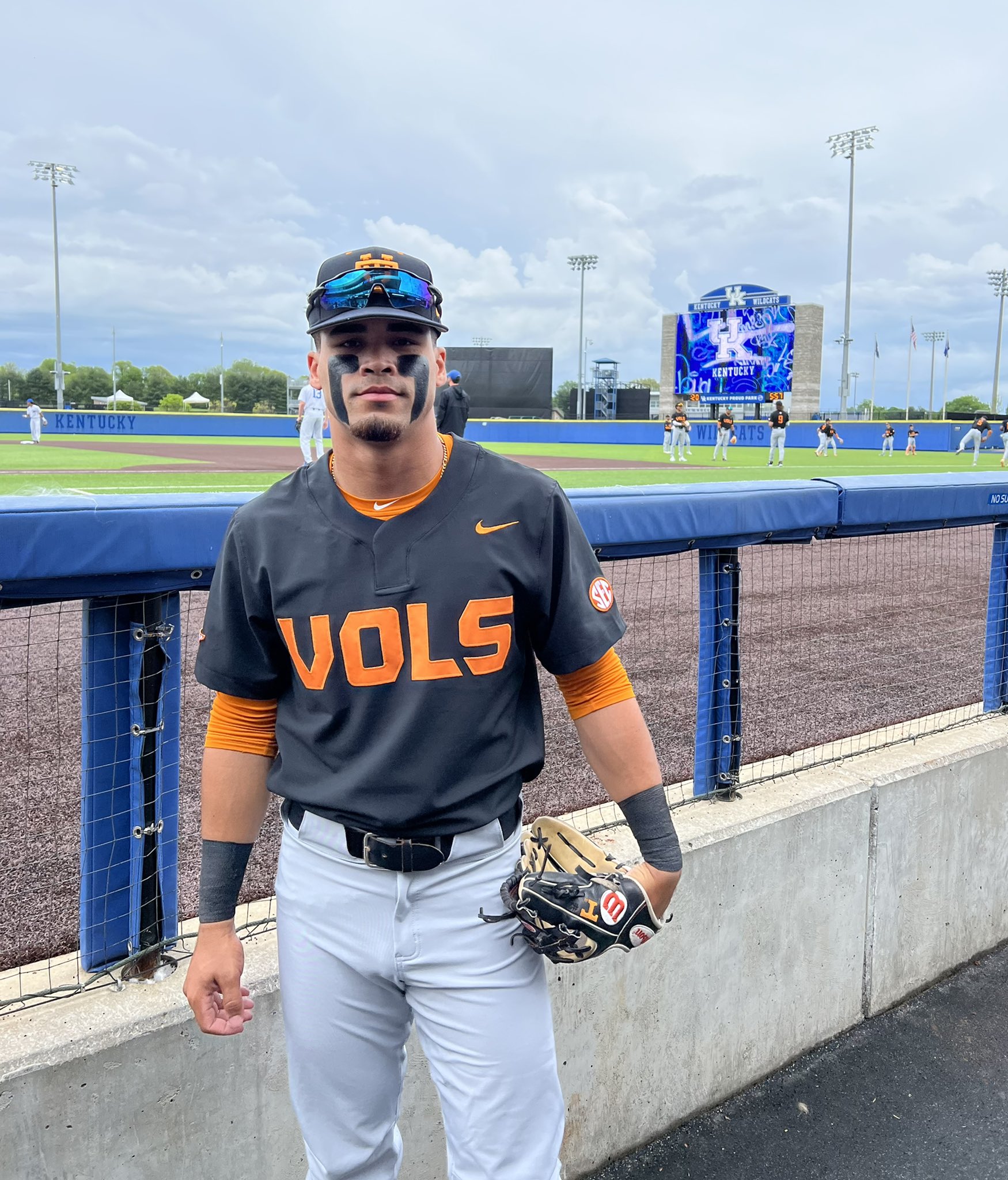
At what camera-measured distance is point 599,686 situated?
6.04ft

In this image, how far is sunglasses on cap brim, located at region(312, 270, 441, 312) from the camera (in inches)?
67.2

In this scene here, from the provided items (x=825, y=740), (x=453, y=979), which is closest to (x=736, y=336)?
(x=825, y=740)

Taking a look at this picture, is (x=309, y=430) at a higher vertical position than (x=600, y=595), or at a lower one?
higher

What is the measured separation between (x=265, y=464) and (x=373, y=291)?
86.2ft

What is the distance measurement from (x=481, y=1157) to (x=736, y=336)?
2119 inches

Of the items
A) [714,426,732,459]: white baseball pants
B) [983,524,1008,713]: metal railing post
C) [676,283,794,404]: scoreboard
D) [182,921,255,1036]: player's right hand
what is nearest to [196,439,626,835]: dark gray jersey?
[182,921,255,1036]: player's right hand

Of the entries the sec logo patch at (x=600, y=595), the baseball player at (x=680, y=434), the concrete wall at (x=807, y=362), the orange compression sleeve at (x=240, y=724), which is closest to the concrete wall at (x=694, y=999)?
the orange compression sleeve at (x=240, y=724)

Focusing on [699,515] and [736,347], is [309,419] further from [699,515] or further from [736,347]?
[736,347]

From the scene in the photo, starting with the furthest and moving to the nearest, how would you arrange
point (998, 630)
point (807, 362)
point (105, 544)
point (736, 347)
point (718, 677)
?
point (807, 362)
point (736, 347)
point (998, 630)
point (718, 677)
point (105, 544)

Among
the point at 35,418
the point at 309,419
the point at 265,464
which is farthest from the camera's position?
the point at 35,418

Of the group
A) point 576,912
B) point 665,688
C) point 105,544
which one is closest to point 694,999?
point 576,912

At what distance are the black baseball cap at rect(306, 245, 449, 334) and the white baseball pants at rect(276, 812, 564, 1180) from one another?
0.89 meters

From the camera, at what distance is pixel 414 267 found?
1.77m

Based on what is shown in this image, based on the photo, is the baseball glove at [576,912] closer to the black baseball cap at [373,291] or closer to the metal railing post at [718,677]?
the black baseball cap at [373,291]
